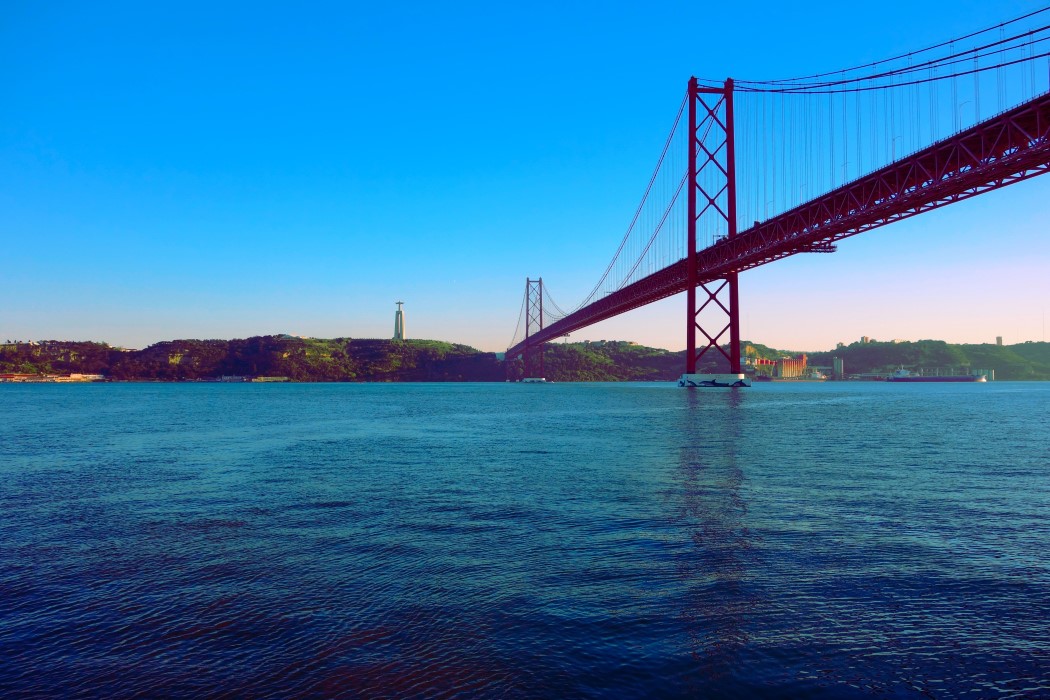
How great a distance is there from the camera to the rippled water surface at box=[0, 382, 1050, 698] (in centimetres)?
492

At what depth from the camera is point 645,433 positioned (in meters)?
25.1

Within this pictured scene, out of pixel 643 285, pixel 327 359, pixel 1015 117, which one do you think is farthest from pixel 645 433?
pixel 327 359

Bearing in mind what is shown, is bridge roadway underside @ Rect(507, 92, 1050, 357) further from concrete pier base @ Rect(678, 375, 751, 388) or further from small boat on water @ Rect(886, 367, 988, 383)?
small boat on water @ Rect(886, 367, 988, 383)

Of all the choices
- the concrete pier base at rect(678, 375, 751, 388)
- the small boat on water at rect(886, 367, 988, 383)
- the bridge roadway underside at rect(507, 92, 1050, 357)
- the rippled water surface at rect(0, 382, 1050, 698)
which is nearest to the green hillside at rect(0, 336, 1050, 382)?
the small boat on water at rect(886, 367, 988, 383)

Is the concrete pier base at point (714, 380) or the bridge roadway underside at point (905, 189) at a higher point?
the bridge roadway underside at point (905, 189)

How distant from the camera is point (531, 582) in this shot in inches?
273

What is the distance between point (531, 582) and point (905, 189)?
38.9 m

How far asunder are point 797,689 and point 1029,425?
32.7 m

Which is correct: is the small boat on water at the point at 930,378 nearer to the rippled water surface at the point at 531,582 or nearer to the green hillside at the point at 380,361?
the green hillside at the point at 380,361

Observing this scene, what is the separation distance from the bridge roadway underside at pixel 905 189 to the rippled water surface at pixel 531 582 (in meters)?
21.6

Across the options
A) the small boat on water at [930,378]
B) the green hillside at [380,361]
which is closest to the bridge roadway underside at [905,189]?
the green hillside at [380,361]

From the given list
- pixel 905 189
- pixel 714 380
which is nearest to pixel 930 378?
pixel 714 380

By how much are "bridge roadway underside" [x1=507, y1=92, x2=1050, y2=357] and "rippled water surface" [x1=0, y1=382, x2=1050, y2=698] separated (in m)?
21.6

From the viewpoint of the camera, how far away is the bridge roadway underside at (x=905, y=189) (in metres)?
29.8
